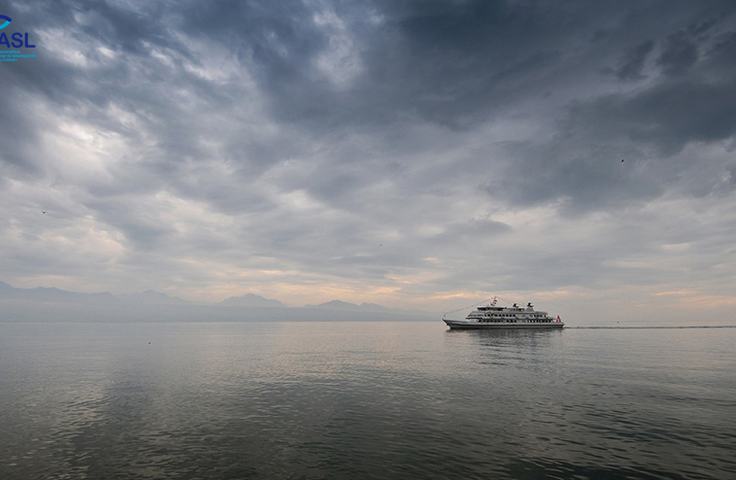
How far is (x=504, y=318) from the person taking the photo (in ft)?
614

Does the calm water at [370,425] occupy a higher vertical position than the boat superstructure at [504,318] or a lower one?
lower

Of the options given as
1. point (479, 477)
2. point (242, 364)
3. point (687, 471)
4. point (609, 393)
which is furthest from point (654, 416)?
point (242, 364)

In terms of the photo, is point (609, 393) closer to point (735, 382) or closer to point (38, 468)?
point (735, 382)

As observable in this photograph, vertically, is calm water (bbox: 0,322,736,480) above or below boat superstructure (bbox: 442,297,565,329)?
below

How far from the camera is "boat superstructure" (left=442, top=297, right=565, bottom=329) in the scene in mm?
187000

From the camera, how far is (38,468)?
826 inches

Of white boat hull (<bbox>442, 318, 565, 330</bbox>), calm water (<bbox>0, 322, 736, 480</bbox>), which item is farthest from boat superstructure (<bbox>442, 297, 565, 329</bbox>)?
calm water (<bbox>0, 322, 736, 480</bbox>)

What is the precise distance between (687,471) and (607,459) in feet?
12.2

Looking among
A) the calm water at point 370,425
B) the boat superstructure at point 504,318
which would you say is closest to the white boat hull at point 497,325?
the boat superstructure at point 504,318

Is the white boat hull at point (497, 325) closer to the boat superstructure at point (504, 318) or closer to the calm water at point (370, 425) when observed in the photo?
the boat superstructure at point (504, 318)

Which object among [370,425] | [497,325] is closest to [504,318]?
[497,325]

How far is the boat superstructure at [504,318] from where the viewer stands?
614ft

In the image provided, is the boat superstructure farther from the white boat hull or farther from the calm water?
the calm water

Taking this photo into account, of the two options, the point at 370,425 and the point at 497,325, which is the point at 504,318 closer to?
the point at 497,325
